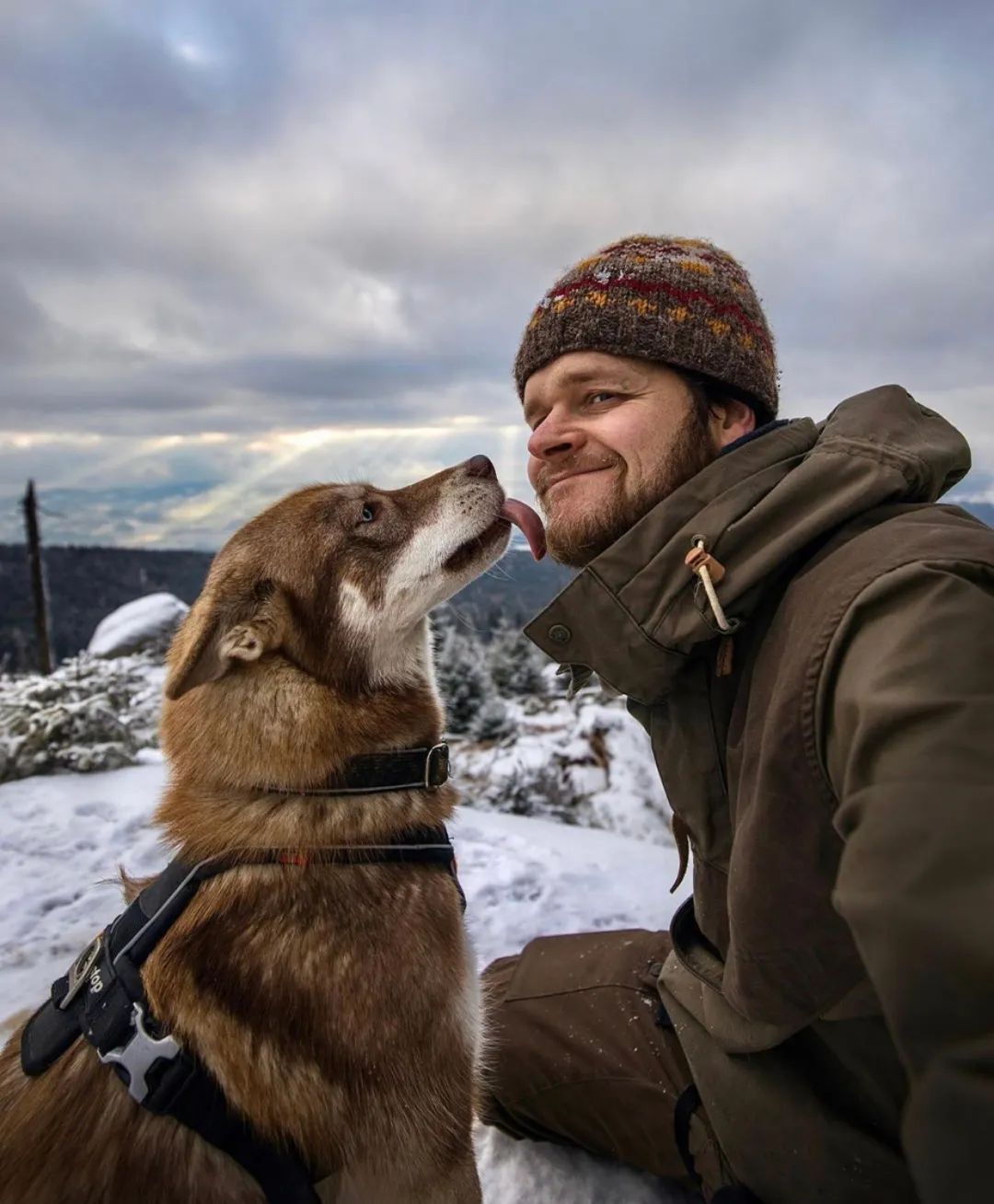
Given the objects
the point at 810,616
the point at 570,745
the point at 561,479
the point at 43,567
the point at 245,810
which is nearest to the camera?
the point at 810,616

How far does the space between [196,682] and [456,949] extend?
113cm

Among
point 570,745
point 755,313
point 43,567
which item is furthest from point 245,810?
point 43,567

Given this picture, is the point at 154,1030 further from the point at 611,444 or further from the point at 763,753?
the point at 611,444

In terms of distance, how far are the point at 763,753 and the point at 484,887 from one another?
12.0 feet

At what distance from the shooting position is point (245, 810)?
2172 millimetres

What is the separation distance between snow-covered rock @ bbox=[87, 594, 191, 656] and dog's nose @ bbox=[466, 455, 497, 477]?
426 inches

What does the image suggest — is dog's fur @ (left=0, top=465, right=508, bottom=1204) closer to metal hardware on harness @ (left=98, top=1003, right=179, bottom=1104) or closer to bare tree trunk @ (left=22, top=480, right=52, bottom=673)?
metal hardware on harness @ (left=98, top=1003, right=179, bottom=1104)

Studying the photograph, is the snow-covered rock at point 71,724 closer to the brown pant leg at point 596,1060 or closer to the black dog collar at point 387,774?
the brown pant leg at point 596,1060

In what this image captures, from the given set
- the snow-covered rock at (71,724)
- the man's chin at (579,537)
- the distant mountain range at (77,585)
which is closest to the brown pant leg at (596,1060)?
the man's chin at (579,537)

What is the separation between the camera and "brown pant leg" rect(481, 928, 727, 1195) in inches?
98.9

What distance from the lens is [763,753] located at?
4.47 feet

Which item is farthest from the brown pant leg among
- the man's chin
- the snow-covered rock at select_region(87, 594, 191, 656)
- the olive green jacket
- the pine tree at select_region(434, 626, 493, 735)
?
the snow-covered rock at select_region(87, 594, 191, 656)

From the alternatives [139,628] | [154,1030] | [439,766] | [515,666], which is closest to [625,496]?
[439,766]

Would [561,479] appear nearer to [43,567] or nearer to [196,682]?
[196,682]
